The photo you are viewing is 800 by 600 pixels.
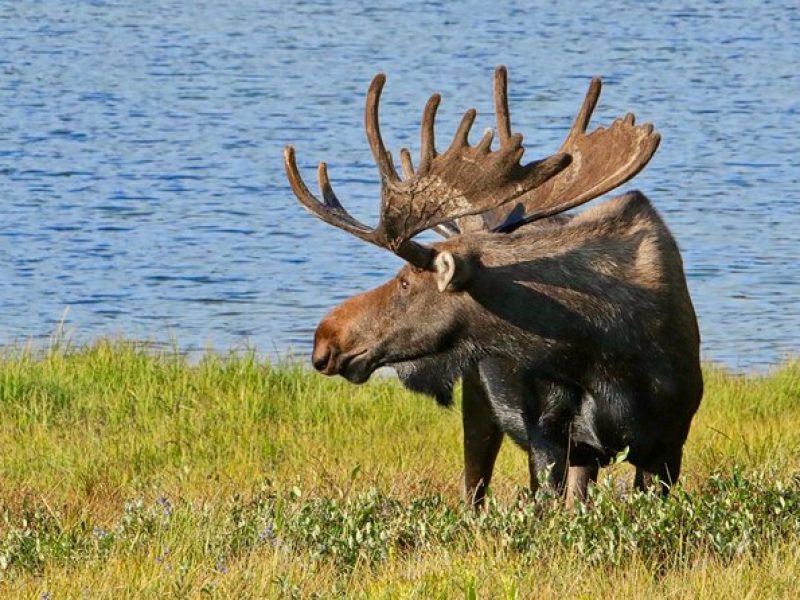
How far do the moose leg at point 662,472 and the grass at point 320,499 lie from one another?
0.10 meters

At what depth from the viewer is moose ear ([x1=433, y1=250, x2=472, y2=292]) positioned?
705cm

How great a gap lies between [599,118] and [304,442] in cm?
1320

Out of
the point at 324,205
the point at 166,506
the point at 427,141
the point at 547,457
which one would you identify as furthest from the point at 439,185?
the point at 166,506

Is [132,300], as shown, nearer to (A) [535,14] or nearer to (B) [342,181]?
(B) [342,181]

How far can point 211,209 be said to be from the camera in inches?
674

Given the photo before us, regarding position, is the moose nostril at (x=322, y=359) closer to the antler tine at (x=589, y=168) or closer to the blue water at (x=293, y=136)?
the antler tine at (x=589, y=168)

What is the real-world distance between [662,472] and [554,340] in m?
0.65

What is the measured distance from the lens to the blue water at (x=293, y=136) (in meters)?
13.9

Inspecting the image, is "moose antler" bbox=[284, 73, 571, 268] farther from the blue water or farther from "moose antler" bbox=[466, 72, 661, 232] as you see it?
→ the blue water

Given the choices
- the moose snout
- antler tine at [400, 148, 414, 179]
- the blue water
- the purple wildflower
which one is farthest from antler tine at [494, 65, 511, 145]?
the blue water

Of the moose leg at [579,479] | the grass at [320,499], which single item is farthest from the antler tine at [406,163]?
the moose leg at [579,479]

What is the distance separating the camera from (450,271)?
704 cm

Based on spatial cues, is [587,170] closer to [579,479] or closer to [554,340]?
[554,340]

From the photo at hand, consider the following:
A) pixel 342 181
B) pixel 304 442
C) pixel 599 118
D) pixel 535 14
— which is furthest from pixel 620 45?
pixel 304 442
